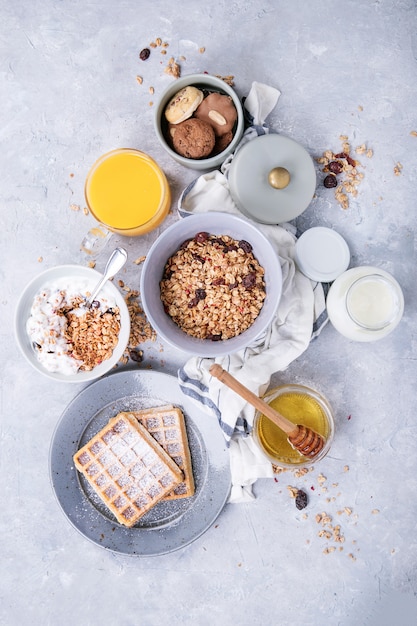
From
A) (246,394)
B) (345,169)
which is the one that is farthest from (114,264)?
(345,169)

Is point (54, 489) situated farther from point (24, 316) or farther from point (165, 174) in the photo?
point (165, 174)

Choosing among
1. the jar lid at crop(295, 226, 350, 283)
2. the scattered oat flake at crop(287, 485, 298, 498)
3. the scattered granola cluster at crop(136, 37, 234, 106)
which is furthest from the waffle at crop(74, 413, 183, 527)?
the scattered granola cluster at crop(136, 37, 234, 106)

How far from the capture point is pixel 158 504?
5.53 feet

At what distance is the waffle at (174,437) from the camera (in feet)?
5.41

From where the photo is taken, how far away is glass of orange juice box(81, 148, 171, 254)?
1.60 meters

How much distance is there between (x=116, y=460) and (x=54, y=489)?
0.20m

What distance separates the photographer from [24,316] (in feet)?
5.20

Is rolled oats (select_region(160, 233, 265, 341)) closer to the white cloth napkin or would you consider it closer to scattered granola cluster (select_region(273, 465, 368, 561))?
the white cloth napkin

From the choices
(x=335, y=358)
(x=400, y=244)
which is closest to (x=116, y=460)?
(x=335, y=358)

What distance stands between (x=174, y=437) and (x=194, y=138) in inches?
33.3

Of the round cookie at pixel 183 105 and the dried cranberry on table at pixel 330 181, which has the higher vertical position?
the round cookie at pixel 183 105

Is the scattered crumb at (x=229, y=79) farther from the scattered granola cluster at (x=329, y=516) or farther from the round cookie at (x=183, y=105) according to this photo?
the scattered granola cluster at (x=329, y=516)

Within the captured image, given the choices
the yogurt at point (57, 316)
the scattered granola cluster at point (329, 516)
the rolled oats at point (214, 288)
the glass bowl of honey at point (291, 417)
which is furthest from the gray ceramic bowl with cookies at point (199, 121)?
the scattered granola cluster at point (329, 516)

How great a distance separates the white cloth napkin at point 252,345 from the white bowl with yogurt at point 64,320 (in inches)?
9.2
